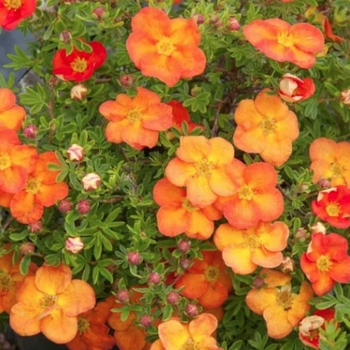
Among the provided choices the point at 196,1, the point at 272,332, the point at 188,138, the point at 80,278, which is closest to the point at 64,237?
the point at 80,278

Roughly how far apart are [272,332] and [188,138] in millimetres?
464

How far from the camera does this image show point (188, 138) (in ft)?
5.41

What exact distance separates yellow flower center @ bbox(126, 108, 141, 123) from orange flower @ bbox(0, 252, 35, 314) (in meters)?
0.44

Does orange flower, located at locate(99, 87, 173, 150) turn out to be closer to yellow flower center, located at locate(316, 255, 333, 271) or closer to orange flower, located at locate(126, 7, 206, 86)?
orange flower, located at locate(126, 7, 206, 86)

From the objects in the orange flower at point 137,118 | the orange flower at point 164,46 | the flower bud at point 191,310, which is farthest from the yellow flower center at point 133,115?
the flower bud at point 191,310

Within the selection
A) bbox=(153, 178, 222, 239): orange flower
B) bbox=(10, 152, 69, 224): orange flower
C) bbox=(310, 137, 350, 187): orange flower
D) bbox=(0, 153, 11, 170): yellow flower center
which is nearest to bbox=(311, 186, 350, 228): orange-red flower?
bbox=(310, 137, 350, 187): orange flower

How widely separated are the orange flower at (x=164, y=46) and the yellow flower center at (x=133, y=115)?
0.37 ft

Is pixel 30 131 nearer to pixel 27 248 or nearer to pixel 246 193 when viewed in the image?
pixel 27 248

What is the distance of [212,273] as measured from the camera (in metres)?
1.79

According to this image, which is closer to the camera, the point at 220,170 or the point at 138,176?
the point at 220,170

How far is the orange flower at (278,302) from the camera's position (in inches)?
66.7

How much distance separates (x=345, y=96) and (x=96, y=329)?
0.81 m

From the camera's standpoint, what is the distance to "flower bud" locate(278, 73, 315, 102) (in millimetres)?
1661

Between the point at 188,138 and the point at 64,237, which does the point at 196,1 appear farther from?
the point at 64,237
